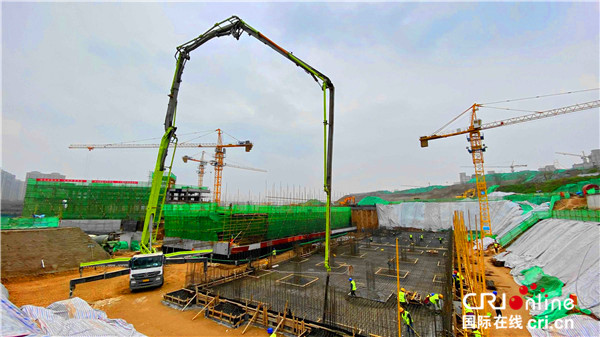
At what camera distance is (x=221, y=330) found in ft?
28.5

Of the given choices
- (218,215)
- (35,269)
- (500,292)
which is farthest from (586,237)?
(35,269)

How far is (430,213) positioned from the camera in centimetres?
4372

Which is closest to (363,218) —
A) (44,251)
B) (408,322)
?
(408,322)

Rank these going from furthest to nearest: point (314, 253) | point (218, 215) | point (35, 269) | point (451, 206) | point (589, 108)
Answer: point (451, 206)
point (589, 108)
point (314, 253)
point (218, 215)
point (35, 269)

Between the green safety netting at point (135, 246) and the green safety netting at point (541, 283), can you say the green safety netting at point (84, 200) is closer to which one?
the green safety netting at point (135, 246)

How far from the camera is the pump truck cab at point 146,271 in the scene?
1212cm

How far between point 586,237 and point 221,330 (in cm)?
1924

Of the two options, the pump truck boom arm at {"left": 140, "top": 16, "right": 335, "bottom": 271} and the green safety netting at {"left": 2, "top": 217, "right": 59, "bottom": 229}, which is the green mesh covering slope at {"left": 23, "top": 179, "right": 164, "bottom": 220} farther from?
the pump truck boom arm at {"left": 140, "top": 16, "right": 335, "bottom": 271}

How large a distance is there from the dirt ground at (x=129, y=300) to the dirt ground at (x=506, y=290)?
8.34 metres

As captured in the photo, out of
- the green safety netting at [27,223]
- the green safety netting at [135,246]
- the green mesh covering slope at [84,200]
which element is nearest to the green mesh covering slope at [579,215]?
the green safety netting at [135,246]

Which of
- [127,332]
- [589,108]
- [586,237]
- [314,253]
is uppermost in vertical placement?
[589,108]

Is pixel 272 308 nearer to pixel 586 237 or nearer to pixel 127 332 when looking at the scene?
pixel 127 332

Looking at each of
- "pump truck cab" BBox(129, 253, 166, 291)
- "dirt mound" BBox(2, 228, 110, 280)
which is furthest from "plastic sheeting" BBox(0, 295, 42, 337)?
"dirt mound" BBox(2, 228, 110, 280)

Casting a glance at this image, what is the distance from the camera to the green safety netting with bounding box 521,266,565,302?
1120cm
